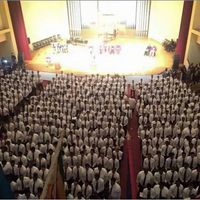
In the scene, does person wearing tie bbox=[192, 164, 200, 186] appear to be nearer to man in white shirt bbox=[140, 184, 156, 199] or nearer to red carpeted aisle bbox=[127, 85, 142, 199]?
man in white shirt bbox=[140, 184, 156, 199]

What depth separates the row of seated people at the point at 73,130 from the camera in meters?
6.88

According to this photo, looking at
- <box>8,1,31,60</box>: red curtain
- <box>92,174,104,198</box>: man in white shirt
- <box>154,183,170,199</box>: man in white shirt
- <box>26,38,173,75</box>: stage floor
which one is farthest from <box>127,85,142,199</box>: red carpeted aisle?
<box>8,1,31,60</box>: red curtain

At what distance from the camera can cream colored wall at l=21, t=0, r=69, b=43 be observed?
18034 millimetres

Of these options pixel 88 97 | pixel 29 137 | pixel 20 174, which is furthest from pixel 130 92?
pixel 20 174

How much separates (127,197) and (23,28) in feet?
39.1

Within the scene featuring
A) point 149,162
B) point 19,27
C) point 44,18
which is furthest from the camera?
point 44,18

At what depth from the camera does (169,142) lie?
7512mm

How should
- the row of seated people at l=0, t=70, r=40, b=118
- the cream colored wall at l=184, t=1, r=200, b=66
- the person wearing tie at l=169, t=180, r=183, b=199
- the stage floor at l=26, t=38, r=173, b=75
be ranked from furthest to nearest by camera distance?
the stage floor at l=26, t=38, r=173, b=75, the cream colored wall at l=184, t=1, r=200, b=66, the row of seated people at l=0, t=70, r=40, b=118, the person wearing tie at l=169, t=180, r=183, b=199

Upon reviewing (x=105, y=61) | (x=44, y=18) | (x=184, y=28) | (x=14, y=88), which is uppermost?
(x=184, y=28)

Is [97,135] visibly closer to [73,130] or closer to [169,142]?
[73,130]

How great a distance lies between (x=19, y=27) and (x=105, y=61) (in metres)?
4.91

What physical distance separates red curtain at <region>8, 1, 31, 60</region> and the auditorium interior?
50mm

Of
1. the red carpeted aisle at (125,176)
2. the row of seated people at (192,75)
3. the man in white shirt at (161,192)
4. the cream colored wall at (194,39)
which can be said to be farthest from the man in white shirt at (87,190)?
the cream colored wall at (194,39)

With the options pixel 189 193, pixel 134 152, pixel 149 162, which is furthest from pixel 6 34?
pixel 189 193
